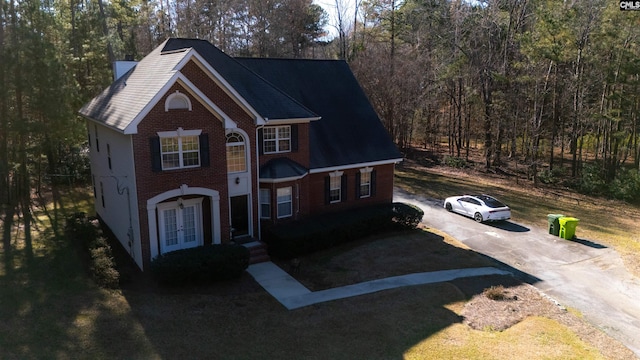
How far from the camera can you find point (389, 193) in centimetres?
2553

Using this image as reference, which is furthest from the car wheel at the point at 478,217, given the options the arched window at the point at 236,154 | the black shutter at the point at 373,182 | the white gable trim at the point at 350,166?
the arched window at the point at 236,154

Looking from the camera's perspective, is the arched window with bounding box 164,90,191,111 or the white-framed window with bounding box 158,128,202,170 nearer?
the arched window with bounding box 164,90,191,111

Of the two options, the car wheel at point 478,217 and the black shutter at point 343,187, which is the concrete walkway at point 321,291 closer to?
the black shutter at point 343,187

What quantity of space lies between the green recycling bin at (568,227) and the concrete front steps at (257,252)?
51.7ft

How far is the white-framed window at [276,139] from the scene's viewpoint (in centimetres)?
2102

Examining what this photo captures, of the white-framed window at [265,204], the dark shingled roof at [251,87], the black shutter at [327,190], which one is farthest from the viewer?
the black shutter at [327,190]

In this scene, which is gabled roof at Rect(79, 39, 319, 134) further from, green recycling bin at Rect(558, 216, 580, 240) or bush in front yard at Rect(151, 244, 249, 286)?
green recycling bin at Rect(558, 216, 580, 240)

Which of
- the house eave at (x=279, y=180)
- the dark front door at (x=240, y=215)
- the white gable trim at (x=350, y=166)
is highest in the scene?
the white gable trim at (x=350, y=166)

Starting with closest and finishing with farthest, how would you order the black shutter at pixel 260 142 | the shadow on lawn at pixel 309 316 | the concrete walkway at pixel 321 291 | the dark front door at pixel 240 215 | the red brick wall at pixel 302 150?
the shadow on lawn at pixel 309 316
the concrete walkway at pixel 321 291
the dark front door at pixel 240 215
the black shutter at pixel 260 142
the red brick wall at pixel 302 150

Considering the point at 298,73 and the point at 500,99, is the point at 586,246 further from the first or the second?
the point at 500,99

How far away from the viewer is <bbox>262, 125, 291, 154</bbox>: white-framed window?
2102cm

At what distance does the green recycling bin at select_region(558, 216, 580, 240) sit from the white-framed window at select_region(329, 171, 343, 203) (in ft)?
39.0

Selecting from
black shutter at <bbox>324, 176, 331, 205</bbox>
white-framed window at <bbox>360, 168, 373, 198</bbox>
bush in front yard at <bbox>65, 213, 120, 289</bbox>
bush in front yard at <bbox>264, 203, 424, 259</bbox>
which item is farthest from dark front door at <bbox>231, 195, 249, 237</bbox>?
white-framed window at <bbox>360, 168, 373, 198</bbox>

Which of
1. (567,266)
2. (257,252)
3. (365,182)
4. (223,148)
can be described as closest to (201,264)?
(257,252)
